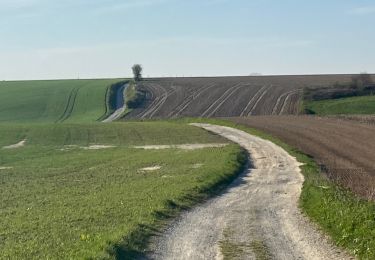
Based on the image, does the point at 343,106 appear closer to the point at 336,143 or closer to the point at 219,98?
the point at 219,98

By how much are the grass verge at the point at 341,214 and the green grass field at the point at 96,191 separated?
4.25 meters

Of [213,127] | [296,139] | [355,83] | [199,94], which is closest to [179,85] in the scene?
[199,94]

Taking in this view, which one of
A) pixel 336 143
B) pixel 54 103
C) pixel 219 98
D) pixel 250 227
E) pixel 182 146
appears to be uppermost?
pixel 219 98

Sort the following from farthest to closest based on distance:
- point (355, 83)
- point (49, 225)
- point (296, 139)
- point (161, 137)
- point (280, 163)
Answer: point (355, 83) < point (161, 137) < point (296, 139) < point (280, 163) < point (49, 225)

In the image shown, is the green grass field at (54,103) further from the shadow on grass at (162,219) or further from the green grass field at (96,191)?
the shadow on grass at (162,219)

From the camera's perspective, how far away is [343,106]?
93.0 m

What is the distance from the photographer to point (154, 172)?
121ft

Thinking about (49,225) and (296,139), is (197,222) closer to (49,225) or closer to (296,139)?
(49,225)

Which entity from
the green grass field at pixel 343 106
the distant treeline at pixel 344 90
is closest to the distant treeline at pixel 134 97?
the distant treeline at pixel 344 90

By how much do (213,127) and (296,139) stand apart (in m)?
20.6

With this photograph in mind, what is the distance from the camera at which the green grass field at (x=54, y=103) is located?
338ft

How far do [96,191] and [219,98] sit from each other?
78.0 meters

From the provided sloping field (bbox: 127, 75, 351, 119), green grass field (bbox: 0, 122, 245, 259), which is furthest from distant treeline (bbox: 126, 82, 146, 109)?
green grass field (bbox: 0, 122, 245, 259)

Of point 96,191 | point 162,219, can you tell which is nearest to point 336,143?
point 96,191
